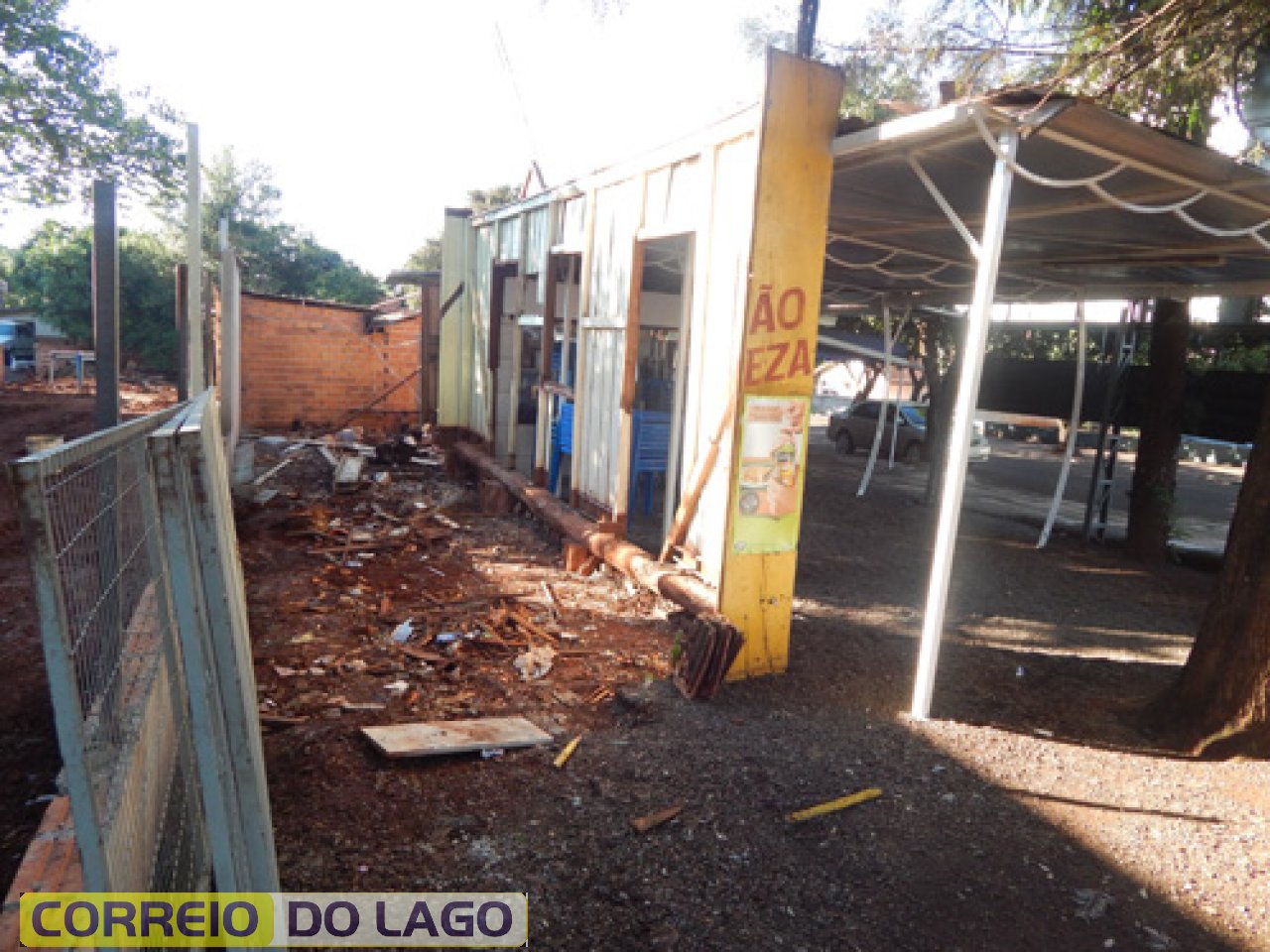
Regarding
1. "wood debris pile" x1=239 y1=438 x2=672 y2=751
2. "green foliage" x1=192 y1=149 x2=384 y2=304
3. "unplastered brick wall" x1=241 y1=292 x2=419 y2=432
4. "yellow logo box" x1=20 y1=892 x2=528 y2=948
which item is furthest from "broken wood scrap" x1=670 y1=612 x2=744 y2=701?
"green foliage" x1=192 y1=149 x2=384 y2=304

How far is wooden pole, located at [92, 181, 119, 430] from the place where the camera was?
13.6 feet

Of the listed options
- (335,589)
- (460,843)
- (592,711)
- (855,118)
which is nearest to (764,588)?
(592,711)

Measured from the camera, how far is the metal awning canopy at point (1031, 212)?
420cm

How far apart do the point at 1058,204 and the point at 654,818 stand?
5.24m

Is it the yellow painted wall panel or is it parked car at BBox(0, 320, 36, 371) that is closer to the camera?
the yellow painted wall panel

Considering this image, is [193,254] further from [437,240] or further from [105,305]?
[437,240]

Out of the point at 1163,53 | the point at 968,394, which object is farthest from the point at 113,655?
the point at 1163,53

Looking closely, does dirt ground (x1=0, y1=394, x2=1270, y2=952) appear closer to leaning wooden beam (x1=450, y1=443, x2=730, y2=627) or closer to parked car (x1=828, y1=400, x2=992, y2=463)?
leaning wooden beam (x1=450, y1=443, x2=730, y2=627)

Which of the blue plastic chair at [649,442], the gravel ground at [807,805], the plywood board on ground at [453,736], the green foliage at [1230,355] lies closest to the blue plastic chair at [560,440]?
the blue plastic chair at [649,442]

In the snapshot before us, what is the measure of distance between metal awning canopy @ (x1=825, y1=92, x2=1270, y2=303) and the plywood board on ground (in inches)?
153

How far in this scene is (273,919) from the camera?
2.15 meters

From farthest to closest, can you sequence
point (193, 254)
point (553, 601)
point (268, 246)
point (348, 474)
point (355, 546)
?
1. point (268, 246)
2. point (348, 474)
3. point (355, 546)
4. point (193, 254)
5. point (553, 601)

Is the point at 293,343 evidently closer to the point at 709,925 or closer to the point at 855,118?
the point at 855,118

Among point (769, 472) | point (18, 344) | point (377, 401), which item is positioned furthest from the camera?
point (18, 344)
